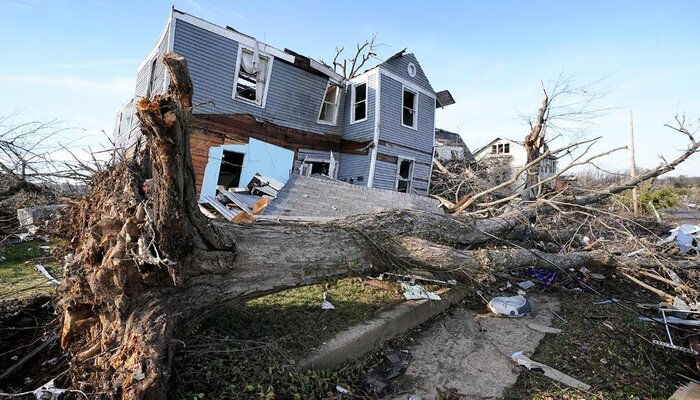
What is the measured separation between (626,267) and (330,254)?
18.4ft

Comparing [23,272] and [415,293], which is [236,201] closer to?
[23,272]

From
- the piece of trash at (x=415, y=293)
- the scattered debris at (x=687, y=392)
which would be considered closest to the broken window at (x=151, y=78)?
the piece of trash at (x=415, y=293)

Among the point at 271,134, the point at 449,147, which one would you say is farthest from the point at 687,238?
the point at 449,147

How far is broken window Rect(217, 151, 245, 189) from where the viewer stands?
31.7 feet

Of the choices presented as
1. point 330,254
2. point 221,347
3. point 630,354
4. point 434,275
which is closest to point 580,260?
point 630,354

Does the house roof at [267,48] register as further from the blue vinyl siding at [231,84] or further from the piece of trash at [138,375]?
the piece of trash at [138,375]

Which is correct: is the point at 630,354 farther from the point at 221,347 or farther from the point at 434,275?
the point at 221,347

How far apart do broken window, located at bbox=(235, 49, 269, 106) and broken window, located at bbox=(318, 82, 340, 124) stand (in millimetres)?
2461

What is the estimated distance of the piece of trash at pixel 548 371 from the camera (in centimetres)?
324

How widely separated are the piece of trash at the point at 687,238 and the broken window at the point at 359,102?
8.91 m

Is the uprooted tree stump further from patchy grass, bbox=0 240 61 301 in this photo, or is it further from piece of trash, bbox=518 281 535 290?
A: piece of trash, bbox=518 281 535 290

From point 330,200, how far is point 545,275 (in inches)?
178

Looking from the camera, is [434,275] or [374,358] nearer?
[374,358]

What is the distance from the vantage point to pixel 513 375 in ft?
11.1
